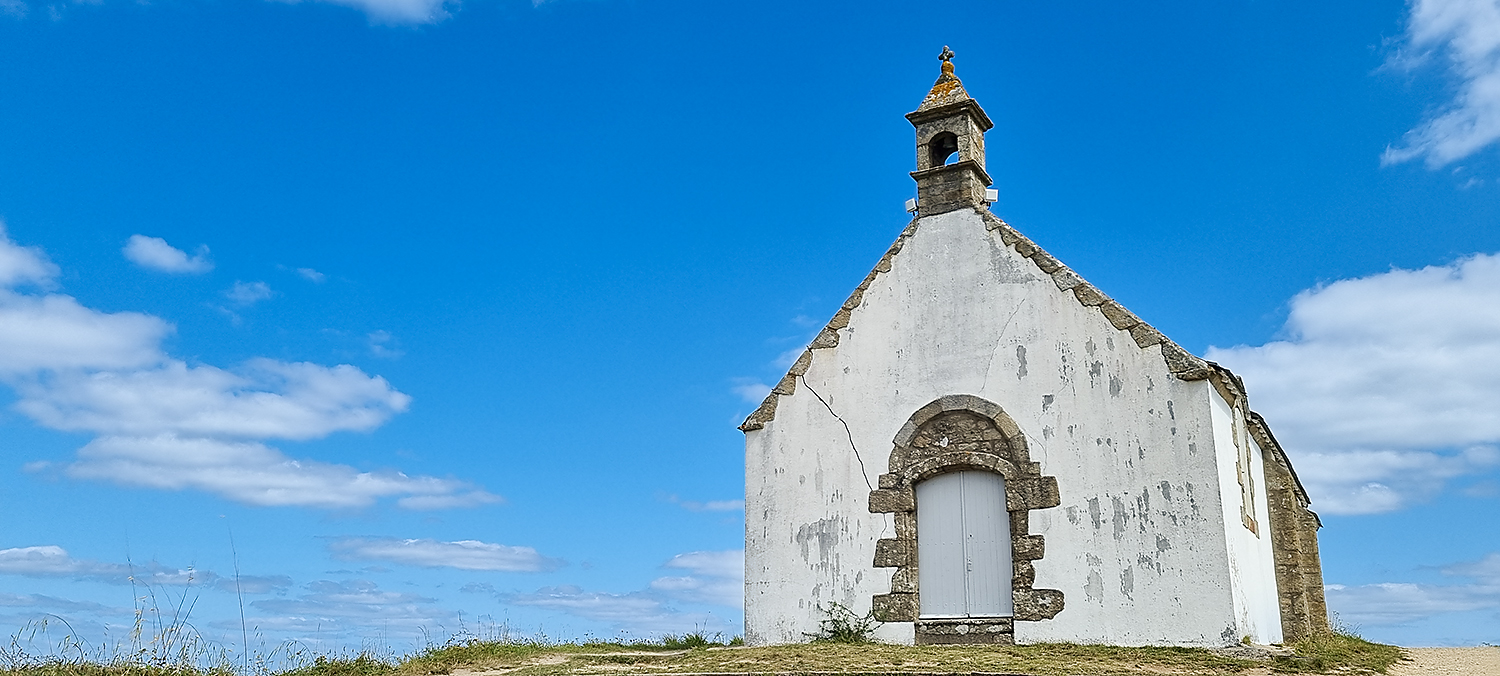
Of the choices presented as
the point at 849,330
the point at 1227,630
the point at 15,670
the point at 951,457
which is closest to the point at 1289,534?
the point at 1227,630

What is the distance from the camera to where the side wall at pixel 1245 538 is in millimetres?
13312

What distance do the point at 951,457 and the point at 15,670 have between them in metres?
10.3

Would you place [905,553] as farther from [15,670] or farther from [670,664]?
[15,670]

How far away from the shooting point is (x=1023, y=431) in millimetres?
14367

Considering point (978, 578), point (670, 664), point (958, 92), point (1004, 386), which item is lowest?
point (670, 664)

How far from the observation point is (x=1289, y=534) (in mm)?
16781

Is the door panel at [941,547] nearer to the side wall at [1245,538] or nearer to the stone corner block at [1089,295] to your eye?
the stone corner block at [1089,295]

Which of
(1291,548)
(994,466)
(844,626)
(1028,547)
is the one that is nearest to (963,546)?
(1028,547)

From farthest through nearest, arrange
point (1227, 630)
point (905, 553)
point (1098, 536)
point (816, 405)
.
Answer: point (816, 405) → point (905, 553) → point (1098, 536) → point (1227, 630)

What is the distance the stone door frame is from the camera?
45.4 ft

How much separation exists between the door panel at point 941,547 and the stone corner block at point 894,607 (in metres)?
0.18

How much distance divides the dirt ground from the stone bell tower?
7892 mm

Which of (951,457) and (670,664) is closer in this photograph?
(670,664)

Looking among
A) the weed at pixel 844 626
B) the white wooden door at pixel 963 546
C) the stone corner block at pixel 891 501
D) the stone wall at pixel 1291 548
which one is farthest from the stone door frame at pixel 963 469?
the stone wall at pixel 1291 548
